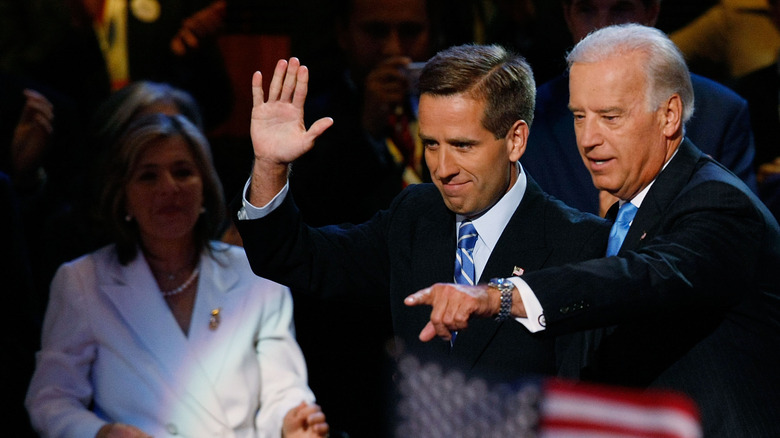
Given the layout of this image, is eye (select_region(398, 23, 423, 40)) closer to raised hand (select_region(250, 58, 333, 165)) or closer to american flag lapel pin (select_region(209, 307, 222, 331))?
american flag lapel pin (select_region(209, 307, 222, 331))

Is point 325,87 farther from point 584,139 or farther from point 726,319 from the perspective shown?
point 726,319

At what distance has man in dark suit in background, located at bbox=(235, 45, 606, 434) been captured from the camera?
211 cm

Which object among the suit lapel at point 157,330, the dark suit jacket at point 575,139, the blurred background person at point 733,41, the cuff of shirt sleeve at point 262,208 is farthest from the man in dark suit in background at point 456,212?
the blurred background person at point 733,41

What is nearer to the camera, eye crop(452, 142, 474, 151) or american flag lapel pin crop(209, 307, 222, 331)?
eye crop(452, 142, 474, 151)

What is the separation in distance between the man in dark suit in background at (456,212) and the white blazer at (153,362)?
73 cm

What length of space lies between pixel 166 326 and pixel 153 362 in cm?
11

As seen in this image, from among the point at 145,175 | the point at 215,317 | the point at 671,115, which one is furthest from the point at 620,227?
the point at 145,175

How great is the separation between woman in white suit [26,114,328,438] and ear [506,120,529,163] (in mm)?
925

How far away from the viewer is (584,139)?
7.14ft

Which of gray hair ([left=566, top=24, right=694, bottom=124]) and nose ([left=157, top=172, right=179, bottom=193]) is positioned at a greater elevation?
gray hair ([left=566, top=24, right=694, bottom=124])

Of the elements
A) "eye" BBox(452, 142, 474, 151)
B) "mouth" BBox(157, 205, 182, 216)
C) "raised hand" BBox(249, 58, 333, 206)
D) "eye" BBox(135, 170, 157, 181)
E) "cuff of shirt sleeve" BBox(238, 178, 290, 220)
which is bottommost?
"mouth" BBox(157, 205, 182, 216)

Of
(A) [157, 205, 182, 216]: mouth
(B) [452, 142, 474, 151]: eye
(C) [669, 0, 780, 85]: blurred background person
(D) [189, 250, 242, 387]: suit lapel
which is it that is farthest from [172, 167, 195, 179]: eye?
(C) [669, 0, 780, 85]: blurred background person

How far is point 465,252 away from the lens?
86.9 inches

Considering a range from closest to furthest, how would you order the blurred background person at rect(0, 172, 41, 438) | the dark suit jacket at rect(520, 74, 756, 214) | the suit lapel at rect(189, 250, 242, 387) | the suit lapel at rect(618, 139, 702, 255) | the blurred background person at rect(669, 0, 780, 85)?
the suit lapel at rect(618, 139, 702, 255), the dark suit jacket at rect(520, 74, 756, 214), the suit lapel at rect(189, 250, 242, 387), the blurred background person at rect(0, 172, 41, 438), the blurred background person at rect(669, 0, 780, 85)
